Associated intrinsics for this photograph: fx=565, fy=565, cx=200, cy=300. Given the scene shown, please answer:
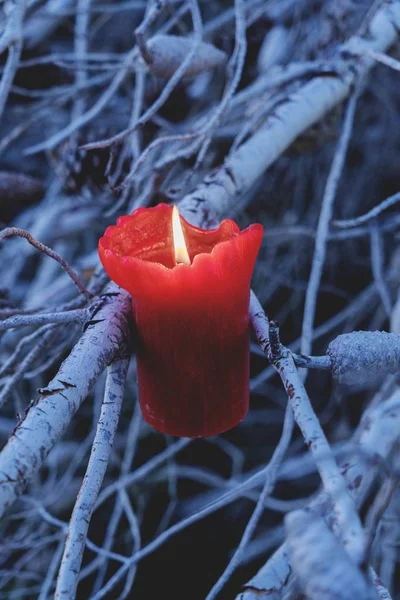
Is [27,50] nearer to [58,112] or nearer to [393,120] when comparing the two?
[58,112]

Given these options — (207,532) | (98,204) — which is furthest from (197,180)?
(207,532)

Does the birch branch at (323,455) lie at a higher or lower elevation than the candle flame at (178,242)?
lower

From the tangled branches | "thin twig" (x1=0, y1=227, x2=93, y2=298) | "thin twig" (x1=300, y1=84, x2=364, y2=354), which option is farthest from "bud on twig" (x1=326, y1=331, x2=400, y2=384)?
"thin twig" (x1=0, y1=227, x2=93, y2=298)

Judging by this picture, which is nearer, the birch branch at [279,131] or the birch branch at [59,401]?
the birch branch at [59,401]

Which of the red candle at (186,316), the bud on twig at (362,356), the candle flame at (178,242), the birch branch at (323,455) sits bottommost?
the birch branch at (323,455)

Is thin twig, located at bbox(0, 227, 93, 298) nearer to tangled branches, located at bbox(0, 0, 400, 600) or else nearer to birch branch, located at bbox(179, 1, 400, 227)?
tangled branches, located at bbox(0, 0, 400, 600)

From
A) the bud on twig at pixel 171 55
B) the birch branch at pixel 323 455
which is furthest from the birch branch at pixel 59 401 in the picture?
the bud on twig at pixel 171 55

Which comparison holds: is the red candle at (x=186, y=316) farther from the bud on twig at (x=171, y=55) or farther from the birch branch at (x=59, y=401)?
the bud on twig at (x=171, y=55)

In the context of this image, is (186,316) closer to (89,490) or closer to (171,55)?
(89,490)
